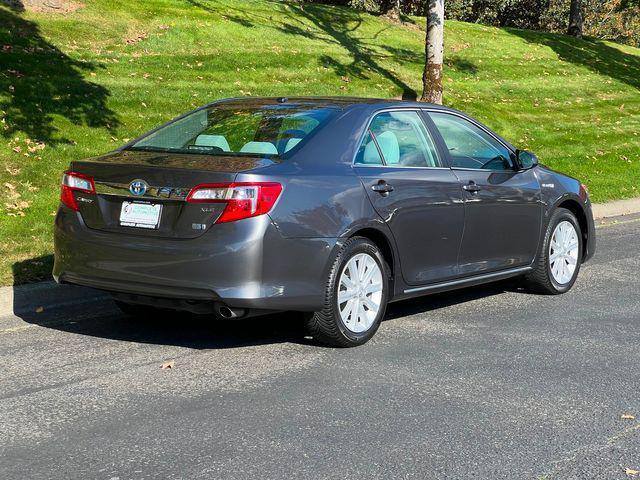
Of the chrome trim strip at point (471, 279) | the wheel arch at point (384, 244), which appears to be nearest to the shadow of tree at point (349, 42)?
the chrome trim strip at point (471, 279)

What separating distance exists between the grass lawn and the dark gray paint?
93.6 inches

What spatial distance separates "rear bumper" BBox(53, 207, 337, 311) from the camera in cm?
606

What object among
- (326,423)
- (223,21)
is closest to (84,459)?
(326,423)

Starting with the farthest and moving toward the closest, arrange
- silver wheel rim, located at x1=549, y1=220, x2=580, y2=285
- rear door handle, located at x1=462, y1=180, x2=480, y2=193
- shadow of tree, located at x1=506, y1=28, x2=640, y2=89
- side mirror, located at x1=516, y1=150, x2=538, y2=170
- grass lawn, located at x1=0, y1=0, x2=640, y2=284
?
shadow of tree, located at x1=506, y1=28, x2=640, y2=89
grass lawn, located at x1=0, y1=0, x2=640, y2=284
silver wheel rim, located at x1=549, y1=220, x2=580, y2=285
side mirror, located at x1=516, y1=150, x2=538, y2=170
rear door handle, located at x1=462, y1=180, x2=480, y2=193

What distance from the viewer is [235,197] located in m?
6.04

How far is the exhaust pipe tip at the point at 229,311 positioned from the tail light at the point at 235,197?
54 cm

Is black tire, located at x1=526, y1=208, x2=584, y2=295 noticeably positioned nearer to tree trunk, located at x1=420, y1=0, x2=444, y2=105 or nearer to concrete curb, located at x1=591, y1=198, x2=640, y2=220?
concrete curb, located at x1=591, y1=198, x2=640, y2=220

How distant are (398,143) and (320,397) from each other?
237 centimetres

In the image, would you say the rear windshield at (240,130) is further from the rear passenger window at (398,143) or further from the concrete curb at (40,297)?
the concrete curb at (40,297)

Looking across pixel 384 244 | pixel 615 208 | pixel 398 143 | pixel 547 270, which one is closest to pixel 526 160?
pixel 547 270

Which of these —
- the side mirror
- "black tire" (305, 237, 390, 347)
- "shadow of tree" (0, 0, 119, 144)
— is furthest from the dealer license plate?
"shadow of tree" (0, 0, 119, 144)

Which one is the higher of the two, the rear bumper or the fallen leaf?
the rear bumper

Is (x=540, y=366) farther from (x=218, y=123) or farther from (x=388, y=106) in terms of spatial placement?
(x=218, y=123)

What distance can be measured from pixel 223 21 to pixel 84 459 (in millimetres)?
22031
